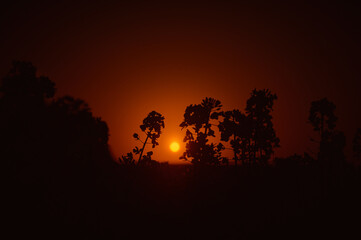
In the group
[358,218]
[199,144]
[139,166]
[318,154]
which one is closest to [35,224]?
[139,166]

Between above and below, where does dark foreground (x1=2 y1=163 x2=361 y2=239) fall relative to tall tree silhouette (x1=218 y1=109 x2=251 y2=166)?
below

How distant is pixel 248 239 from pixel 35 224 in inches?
485

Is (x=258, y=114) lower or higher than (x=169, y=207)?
higher

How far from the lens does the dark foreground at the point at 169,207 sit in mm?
13953

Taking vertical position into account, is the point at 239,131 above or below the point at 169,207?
above

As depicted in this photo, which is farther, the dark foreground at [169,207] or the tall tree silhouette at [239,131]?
the tall tree silhouette at [239,131]

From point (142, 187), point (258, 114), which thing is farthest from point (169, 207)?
point (258, 114)

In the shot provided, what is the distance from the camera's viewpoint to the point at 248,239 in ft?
48.5

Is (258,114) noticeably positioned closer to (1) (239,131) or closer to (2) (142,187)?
(1) (239,131)

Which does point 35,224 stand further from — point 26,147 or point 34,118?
point 34,118

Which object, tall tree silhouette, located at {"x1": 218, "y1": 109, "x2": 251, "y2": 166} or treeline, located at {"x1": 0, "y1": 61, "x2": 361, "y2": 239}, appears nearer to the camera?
treeline, located at {"x1": 0, "y1": 61, "x2": 361, "y2": 239}

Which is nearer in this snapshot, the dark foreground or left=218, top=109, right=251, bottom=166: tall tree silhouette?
the dark foreground

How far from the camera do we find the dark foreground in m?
14.0

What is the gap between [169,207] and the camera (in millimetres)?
21172
